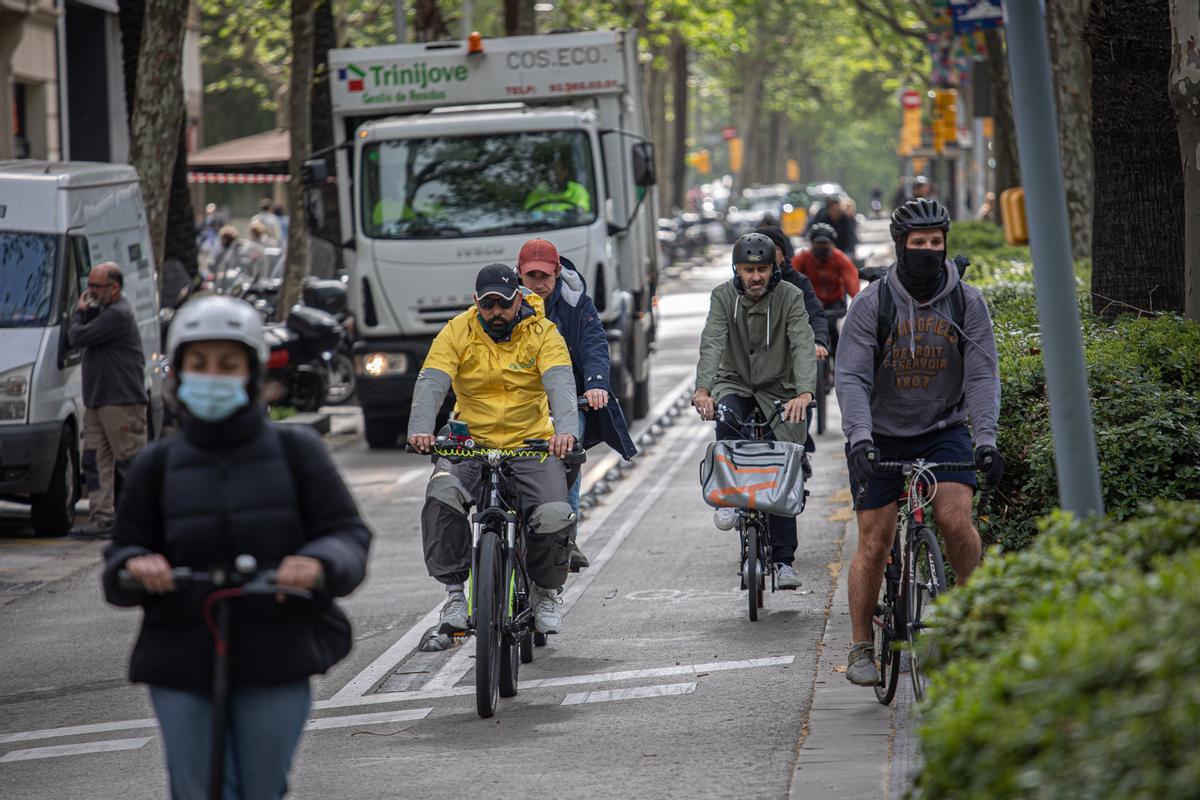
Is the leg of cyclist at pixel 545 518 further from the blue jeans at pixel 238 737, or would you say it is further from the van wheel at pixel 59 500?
the van wheel at pixel 59 500

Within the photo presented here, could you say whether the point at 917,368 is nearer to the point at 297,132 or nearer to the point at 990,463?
the point at 990,463

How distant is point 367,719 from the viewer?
7.61 m

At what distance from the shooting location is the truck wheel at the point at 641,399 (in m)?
19.0

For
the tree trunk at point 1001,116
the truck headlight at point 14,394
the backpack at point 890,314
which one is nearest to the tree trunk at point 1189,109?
the backpack at point 890,314

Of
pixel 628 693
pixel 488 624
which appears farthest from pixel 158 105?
pixel 488 624

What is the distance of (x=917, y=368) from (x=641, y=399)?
40.3 ft

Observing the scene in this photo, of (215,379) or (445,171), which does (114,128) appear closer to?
(445,171)

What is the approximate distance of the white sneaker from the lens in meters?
8.48

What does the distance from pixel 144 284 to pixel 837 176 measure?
122362mm

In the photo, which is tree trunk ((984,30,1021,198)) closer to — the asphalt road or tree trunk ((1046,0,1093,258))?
tree trunk ((1046,0,1093,258))

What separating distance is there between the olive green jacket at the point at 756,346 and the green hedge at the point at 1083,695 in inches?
209

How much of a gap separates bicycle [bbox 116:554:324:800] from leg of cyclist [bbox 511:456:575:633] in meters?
3.62

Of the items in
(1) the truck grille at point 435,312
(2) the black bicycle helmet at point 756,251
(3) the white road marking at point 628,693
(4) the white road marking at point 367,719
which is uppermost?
(2) the black bicycle helmet at point 756,251

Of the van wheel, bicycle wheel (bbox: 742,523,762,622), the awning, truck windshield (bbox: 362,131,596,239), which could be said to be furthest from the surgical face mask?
the awning
